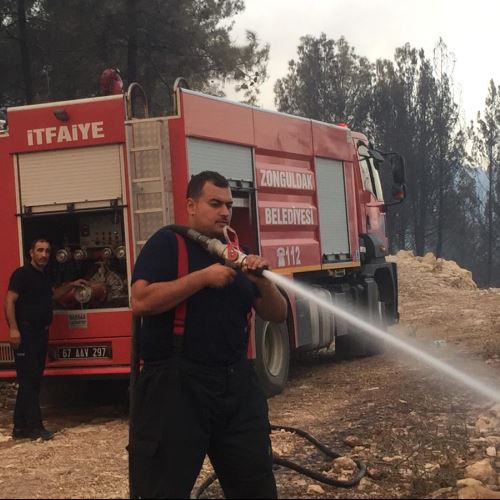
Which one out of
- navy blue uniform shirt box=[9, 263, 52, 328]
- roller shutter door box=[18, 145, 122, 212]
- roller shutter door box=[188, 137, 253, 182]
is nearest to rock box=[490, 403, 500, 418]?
roller shutter door box=[188, 137, 253, 182]

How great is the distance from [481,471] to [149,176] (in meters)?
3.92

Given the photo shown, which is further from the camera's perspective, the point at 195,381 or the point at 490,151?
the point at 490,151

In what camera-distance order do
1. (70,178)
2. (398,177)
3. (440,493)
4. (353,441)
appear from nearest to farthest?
(440,493) → (353,441) → (70,178) → (398,177)

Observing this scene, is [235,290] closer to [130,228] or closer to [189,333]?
[189,333]

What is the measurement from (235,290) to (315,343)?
6767 mm

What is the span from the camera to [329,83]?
48.7 meters

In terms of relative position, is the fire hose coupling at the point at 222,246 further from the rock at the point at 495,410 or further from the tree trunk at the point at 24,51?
the tree trunk at the point at 24,51

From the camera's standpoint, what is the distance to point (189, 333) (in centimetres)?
366

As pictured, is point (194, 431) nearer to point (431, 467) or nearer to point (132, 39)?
point (431, 467)

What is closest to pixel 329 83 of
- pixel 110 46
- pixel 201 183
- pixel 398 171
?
pixel 110 46

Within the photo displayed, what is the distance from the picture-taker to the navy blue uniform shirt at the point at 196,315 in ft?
12.0

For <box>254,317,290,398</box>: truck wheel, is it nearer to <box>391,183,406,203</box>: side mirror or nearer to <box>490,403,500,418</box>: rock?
<box>490,403,500,418</box>: rock

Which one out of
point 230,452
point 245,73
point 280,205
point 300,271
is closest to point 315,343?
point 300,271

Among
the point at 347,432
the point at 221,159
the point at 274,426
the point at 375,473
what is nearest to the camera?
the point at 375,473
